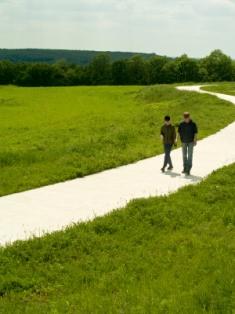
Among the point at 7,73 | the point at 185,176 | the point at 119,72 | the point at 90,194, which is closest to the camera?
the point at 90,194

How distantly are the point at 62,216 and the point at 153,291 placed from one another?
4382 mm

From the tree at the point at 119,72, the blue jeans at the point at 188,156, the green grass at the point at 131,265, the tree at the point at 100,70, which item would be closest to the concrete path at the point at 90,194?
the blue jeans at the point at 188,156

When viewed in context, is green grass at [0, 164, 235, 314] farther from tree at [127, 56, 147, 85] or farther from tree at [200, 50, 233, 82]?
tree at [127, 56, 147, 85]

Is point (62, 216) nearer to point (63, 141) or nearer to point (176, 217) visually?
point (176, 217)

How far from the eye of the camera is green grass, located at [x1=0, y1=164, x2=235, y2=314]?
25.4ft

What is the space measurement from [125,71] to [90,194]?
10360 centimetres

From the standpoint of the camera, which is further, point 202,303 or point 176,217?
point 176,217

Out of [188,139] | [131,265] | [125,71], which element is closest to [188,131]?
[188,139]

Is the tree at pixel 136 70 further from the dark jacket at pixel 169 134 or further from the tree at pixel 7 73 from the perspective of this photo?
the dark jacket at pixel 169 134

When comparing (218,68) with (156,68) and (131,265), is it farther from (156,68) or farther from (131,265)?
(131,265)

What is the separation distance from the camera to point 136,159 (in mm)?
18641

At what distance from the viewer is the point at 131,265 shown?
9164mm

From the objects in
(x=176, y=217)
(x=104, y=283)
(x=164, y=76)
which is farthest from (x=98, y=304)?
(x=164, y=76)

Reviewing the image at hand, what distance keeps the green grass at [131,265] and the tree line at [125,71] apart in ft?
297
